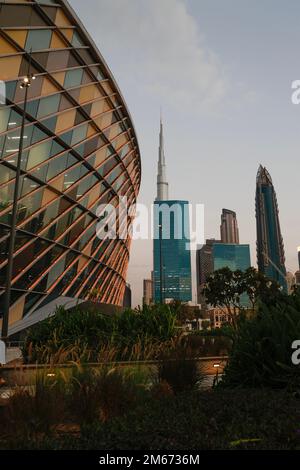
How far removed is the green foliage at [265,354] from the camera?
5.76m

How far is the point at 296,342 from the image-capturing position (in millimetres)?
5793

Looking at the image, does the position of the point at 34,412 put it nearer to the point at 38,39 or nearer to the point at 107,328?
the point at 107,328

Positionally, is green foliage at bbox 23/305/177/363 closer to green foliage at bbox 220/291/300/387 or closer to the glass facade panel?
green foliage at bbox 220/291/300/387

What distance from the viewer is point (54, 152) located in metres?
25.3

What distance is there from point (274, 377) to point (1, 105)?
19.8 m

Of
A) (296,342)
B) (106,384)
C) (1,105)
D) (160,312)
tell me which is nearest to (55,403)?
(106,384)

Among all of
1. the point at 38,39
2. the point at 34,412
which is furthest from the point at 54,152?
the point at 34,412

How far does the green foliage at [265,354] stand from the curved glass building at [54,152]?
15.7 m

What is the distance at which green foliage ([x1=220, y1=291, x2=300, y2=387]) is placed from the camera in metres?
5.76

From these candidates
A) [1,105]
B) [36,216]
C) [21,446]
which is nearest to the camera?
[21,446]

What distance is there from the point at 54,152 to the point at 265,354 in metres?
22.3

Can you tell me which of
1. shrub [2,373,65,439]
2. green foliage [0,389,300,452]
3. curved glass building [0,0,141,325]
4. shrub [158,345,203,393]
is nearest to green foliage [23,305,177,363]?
shrub [158,345,203,393]

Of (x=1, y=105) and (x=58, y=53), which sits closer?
(x=1, y=105)

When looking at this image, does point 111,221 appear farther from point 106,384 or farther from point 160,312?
point 106,384
